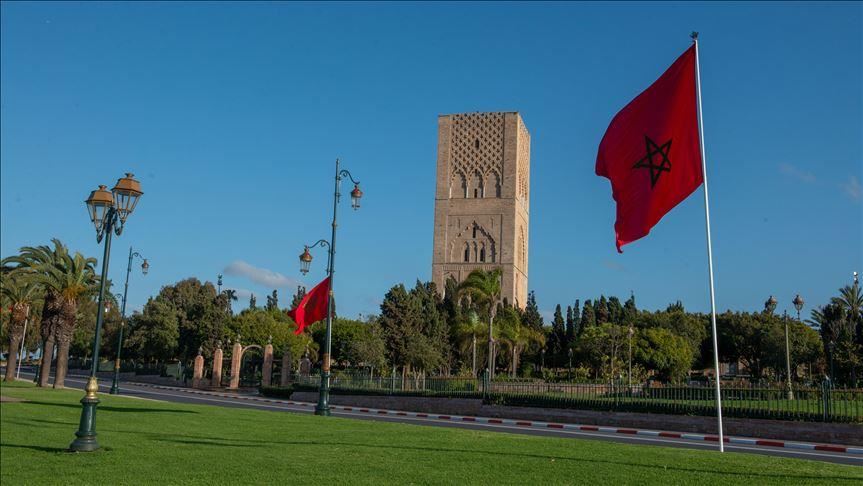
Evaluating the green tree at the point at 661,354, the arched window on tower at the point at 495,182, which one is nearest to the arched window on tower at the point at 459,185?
the arched window on tower at the point at 495,182

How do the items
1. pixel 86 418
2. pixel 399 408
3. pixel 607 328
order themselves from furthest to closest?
pixel 607 328
pixel 399 408
pixel 86 418

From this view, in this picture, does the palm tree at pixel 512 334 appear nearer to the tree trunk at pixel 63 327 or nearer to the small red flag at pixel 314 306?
the tree trunk at pixel 63 327

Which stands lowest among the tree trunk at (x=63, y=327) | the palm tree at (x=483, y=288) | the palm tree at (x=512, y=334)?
the tree trunk at (x=63, y=327)

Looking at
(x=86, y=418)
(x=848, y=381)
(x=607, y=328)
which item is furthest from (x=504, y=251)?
(x=86, y=418)

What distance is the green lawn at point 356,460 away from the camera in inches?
335

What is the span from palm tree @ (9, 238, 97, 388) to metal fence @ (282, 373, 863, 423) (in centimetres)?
1475

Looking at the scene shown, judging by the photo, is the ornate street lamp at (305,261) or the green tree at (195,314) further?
the green tree at (195,314)

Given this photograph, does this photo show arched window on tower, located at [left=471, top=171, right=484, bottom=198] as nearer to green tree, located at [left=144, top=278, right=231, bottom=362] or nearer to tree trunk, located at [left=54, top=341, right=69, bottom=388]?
green tree, located at [left=144, top=278, right=231, bottom=362]

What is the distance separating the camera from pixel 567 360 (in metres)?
65.8

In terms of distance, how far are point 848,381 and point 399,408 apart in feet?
98.5

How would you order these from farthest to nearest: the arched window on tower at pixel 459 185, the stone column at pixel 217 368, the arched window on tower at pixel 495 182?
the arched window on tower at pixel 459 185 → the arched window on tower at pixel 495 182 → the stone column at pixel 217 368

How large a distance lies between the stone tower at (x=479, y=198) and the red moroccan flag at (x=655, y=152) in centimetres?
6416

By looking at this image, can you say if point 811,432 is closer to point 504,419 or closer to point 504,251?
point 504,419

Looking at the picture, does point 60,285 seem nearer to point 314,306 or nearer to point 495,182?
point 314,306
